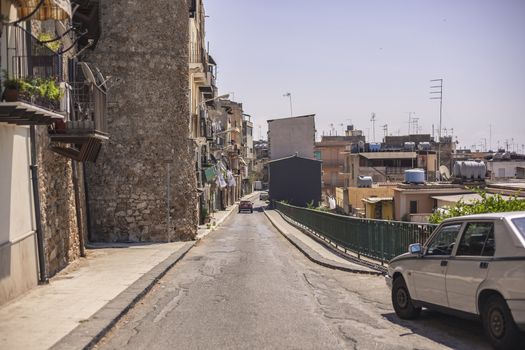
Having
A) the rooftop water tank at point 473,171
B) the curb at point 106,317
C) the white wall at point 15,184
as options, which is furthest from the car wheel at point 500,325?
the rooftop water tank at point 473,171

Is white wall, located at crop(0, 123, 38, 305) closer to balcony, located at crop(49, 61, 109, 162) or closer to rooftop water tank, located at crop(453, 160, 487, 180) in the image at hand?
balcony, located at crop(49, 61, 109, 162)

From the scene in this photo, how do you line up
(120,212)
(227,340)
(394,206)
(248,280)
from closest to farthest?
(227,340) → (248,280) → (120,212) → (394,206)

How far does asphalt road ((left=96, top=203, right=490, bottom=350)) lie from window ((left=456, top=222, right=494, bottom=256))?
1.19 meters

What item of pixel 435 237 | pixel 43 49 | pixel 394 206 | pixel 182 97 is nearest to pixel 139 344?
pixel 435 237

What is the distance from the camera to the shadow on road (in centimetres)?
883

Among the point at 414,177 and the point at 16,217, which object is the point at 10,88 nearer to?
the point at 16,217

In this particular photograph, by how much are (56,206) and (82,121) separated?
2149 mm

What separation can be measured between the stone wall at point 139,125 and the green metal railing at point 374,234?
6.44m

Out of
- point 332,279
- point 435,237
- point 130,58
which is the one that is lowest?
point 332,279

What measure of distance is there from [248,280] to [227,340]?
6560mm

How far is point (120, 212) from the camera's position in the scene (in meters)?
25.9

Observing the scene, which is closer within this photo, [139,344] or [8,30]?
[139,344]

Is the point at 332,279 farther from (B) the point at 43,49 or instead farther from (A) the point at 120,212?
(A) the point at 120,212

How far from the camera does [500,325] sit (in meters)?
8.03
